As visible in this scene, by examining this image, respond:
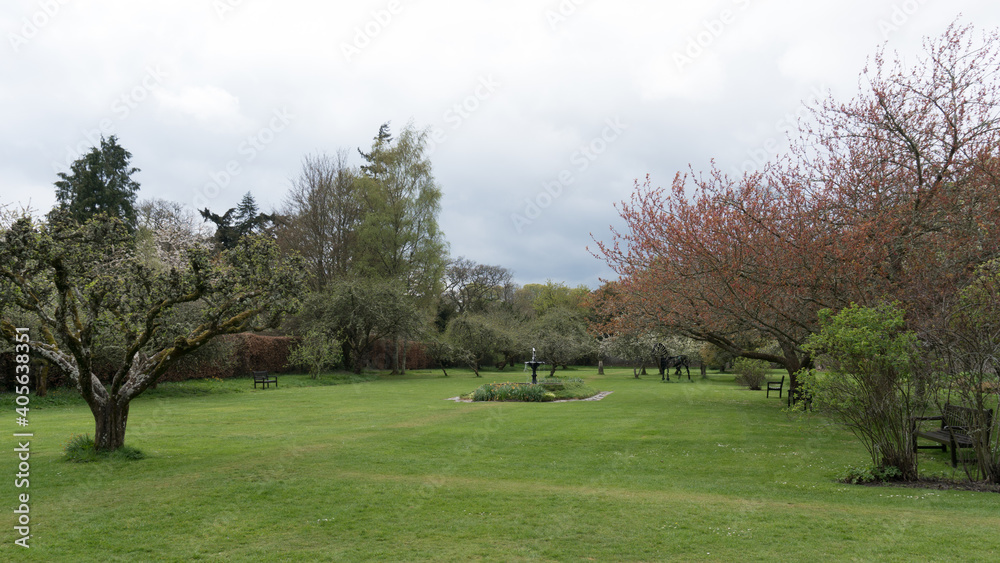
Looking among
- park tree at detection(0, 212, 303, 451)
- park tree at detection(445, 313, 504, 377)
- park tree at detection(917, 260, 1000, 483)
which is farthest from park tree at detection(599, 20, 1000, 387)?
park tree at detection(445, 313, 504, 377)

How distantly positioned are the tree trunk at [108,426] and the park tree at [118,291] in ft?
0.04

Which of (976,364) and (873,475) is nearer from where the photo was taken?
(976,364)

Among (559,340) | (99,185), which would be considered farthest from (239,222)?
(559,340)

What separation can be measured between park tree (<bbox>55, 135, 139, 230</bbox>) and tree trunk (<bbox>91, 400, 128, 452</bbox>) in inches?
1208

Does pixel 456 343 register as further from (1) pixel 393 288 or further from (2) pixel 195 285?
(2) pixel 195 285

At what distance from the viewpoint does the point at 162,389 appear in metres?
22.7

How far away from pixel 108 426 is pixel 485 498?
640cm

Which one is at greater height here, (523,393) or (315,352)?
(315,352)

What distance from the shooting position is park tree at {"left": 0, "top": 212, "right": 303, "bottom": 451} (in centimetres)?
855

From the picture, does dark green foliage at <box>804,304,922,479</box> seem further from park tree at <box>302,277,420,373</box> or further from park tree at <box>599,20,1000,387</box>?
park tree at <box>302,277,420,373</box>

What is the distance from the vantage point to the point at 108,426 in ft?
30.3

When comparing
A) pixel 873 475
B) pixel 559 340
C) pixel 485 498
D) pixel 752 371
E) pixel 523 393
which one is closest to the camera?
pixel 485 498

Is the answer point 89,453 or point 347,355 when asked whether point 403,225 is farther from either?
point 89,453

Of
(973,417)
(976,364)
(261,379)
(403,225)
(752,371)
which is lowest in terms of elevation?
(261,379)
